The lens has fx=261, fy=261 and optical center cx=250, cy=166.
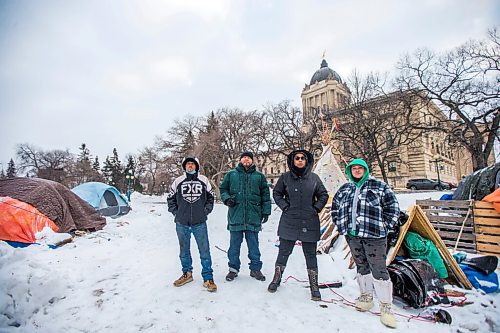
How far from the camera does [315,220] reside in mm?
3527

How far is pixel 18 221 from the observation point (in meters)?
5.88

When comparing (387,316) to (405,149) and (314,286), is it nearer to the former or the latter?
(314,286)

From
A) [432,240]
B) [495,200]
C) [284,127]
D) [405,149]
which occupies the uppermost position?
[284,127]

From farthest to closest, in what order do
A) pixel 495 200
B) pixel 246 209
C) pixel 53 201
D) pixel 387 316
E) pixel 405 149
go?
pixel 405 149, pixel 53 201, pixel 495 200, pixel 246 209, pixel 387 316

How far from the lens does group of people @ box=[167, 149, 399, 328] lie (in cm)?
308

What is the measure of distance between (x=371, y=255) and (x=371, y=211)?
512mm

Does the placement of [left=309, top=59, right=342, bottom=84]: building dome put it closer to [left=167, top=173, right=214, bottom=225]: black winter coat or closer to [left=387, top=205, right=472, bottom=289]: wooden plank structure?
[left=387, top=205, right=472, bottom=289]: wooden plank structure

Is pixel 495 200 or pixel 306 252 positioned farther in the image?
pixel 495 200

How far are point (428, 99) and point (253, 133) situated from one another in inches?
611

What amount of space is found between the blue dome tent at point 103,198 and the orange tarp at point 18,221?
451cm

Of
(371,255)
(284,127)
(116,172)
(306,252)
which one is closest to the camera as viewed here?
(371,255)

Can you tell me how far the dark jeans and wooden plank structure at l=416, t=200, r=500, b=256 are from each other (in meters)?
3.85

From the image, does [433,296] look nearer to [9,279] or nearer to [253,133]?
[9,279]

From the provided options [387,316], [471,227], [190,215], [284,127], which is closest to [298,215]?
[387,316]
